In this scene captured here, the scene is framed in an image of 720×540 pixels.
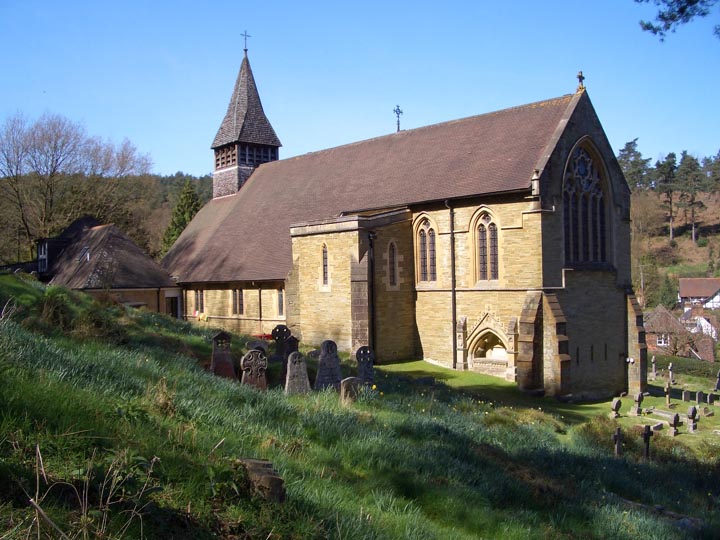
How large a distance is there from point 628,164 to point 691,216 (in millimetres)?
16181

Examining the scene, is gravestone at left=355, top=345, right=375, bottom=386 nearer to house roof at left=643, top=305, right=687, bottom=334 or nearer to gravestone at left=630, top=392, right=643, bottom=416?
gravestone at left=630, top=392, right=643, bottom=416

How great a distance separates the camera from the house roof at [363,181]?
2364 centimetres

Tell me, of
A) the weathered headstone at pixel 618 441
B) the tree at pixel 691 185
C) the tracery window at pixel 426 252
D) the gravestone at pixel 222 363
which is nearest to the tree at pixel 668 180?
the tree at pixel 691 185

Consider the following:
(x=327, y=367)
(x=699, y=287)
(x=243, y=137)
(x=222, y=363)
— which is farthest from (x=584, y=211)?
(x=699, y=287)

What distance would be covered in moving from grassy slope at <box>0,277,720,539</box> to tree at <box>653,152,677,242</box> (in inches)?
3654

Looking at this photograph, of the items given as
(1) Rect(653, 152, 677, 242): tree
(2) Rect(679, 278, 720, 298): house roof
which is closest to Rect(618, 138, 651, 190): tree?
(1) Rect(653, 152, 677, 242): tree

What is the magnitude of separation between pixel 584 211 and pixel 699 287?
58.7m

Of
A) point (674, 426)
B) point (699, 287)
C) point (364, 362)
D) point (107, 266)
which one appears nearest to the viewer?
point (364, 362)

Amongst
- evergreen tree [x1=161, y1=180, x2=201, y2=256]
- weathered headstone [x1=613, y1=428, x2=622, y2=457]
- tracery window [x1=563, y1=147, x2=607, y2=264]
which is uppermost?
evergreen tree [x1=161, y1=180, x2=201, y2=256]

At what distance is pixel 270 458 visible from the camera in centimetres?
602

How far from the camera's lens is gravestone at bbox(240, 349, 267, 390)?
1257 cm

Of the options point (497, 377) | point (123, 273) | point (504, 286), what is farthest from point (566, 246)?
point (123, 273)

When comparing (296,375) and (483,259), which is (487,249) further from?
(296,375)

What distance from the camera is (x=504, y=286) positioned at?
22797 mm
